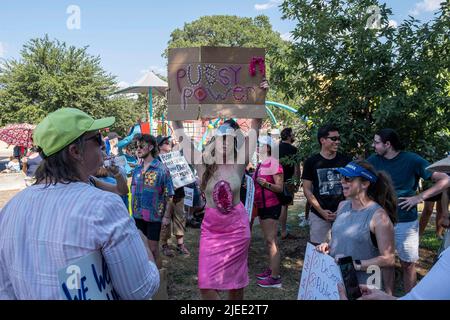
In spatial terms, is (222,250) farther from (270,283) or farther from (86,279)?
(86,279)

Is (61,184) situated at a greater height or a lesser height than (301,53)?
lesser

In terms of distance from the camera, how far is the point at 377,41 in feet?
16.2

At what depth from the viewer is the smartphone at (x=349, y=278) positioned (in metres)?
2.07

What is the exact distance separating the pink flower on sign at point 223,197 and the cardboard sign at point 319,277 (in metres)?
0.75

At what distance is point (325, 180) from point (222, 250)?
1.39m

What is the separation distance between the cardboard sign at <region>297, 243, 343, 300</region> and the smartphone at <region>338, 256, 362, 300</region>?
49mm

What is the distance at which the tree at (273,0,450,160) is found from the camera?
15.1 ft

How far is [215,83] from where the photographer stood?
385 cm

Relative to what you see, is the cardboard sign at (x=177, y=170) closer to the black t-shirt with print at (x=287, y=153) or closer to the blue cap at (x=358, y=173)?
the black t-shirt with print at (x=287, y=153)

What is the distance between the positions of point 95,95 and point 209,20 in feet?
81.4

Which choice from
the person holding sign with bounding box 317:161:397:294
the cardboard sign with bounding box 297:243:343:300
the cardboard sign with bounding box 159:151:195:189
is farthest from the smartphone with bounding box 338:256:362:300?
the cardboard sign with bounding box 159:151:195:189
